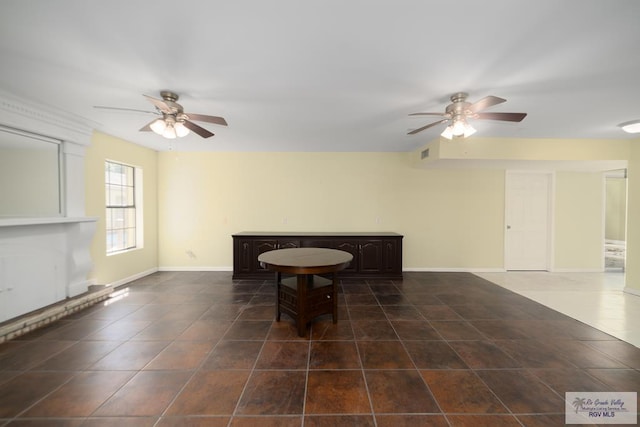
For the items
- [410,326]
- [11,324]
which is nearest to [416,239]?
[410,326]

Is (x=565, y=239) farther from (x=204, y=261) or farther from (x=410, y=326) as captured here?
(x=204, y=261)

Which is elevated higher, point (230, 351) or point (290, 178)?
point (290, 178)

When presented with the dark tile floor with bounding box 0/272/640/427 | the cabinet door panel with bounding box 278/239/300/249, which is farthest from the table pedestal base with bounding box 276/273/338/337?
the cabinet door panel with bounding box 278/239/300/249

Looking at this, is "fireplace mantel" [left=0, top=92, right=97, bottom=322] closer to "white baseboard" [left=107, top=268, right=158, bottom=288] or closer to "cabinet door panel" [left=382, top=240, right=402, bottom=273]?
"white baseboard" [left=107, top=268, right=158, bottom=288]

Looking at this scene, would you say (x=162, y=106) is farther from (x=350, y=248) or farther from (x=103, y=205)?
(x=350, y=248)

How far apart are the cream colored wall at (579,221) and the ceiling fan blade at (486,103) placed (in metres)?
4.69

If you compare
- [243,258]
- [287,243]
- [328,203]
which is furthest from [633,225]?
[243,258]

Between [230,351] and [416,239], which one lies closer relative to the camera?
[230,351]

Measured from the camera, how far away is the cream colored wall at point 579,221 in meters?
5.28

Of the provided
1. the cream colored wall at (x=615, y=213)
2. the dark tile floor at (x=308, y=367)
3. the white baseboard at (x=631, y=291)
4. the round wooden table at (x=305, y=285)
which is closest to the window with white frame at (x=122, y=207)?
the dark tile floor at (x=308, y=367)

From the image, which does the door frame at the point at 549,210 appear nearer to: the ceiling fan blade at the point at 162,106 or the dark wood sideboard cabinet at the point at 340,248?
the dark wood sideboard cabinet at the point at 340,248

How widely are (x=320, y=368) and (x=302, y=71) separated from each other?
8.59 ft

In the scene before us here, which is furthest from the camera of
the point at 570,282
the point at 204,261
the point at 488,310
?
the point at 204,261

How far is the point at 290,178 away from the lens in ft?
17.4
